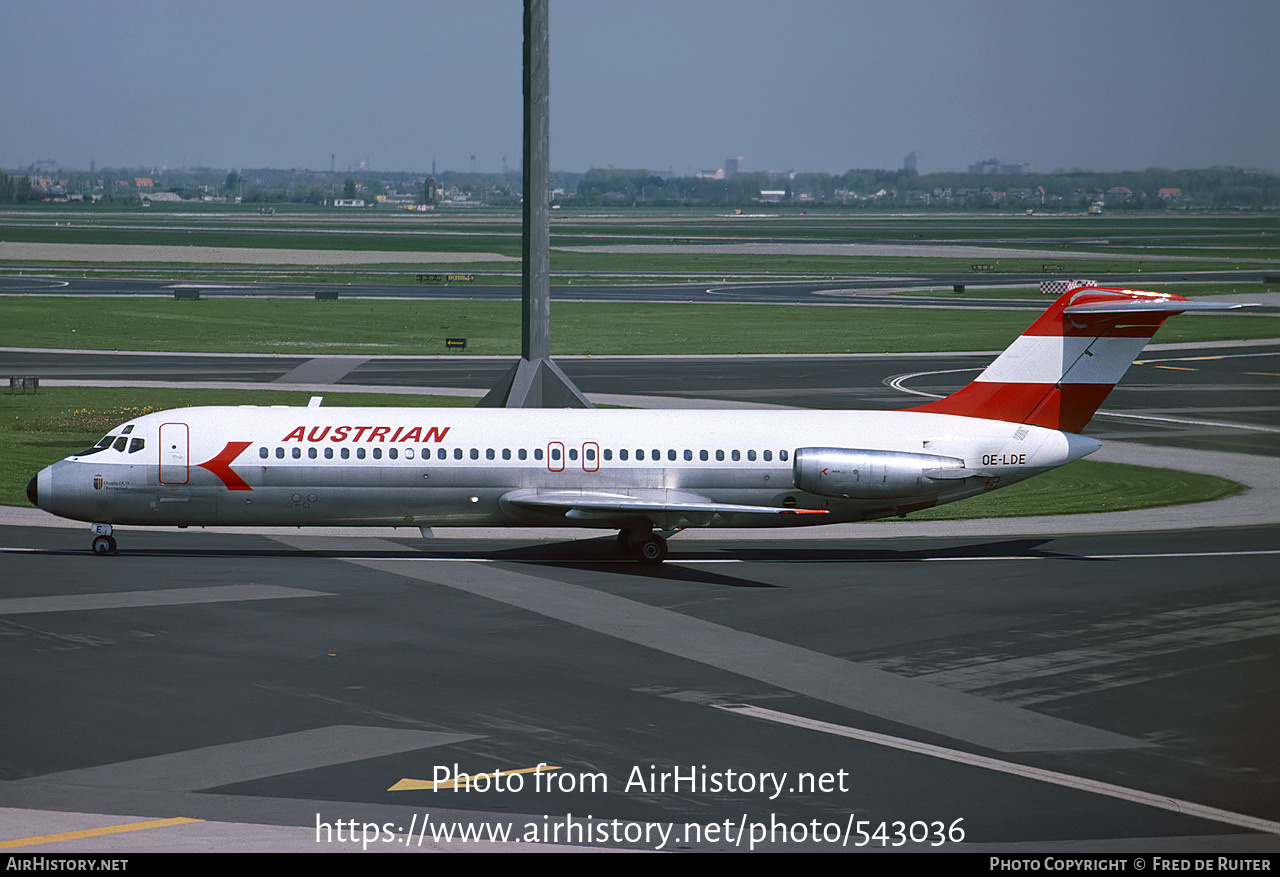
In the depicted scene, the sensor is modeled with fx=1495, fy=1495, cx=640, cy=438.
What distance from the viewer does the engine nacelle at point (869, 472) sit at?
3062cm

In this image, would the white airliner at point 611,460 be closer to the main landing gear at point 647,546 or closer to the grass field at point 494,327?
the main landing gear at point 647,546

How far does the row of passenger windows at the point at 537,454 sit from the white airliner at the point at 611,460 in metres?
0.03

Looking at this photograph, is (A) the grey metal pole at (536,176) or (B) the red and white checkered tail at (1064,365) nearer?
(B) the red and white checkered tail at (1064,365)

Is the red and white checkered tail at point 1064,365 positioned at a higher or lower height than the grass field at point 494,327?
higher

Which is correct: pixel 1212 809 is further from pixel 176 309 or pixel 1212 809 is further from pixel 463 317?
pixel 176 309

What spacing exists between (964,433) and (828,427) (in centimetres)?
282

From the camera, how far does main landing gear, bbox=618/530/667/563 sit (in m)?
31.1

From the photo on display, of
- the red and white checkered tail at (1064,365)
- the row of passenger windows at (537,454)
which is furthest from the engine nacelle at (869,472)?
the red and white checkered tail at (1064,365)

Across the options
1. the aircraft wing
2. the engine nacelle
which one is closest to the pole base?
the aircraft wing

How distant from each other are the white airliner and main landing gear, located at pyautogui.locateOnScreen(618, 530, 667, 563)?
0.03 metres

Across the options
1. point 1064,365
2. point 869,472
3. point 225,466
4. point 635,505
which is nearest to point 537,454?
point 635,505

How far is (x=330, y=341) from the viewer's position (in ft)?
258

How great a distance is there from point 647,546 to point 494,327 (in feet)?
189

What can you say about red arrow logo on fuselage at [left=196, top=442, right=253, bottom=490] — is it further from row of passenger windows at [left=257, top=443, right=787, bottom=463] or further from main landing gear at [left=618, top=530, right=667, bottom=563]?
main landing gear at [left=618, top=530, right=667, bottom=563]
